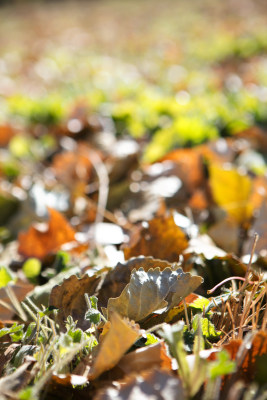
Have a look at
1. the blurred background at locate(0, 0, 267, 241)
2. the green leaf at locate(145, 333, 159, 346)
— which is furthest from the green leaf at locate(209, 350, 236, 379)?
the blurred background at locate(0, 0, 267, 241)

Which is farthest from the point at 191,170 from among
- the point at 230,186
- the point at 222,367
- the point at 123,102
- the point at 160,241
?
the point at 123,102

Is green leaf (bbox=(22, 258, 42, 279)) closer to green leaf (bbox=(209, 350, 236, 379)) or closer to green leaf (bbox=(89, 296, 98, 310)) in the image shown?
green leaf (bbox=(89, 296, 98, 310))

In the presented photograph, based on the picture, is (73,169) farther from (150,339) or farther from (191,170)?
(150,339)

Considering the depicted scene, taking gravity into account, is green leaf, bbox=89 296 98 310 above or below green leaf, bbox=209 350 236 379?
below

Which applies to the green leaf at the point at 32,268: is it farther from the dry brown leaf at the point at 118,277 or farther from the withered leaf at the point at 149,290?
the withered leaf at the point at 149,290

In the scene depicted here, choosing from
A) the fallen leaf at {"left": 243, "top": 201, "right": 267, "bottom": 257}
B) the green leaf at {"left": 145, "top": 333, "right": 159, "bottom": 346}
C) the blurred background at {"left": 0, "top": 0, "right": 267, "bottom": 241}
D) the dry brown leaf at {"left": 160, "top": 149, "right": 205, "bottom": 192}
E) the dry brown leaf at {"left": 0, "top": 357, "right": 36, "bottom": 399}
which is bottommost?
the blurred background at {"left": 0, "top": 0, "right": 267, "bottom": 241}

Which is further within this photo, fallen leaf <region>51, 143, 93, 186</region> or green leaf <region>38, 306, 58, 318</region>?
fallen leaf <region>51, 143, 93, 186</region>
